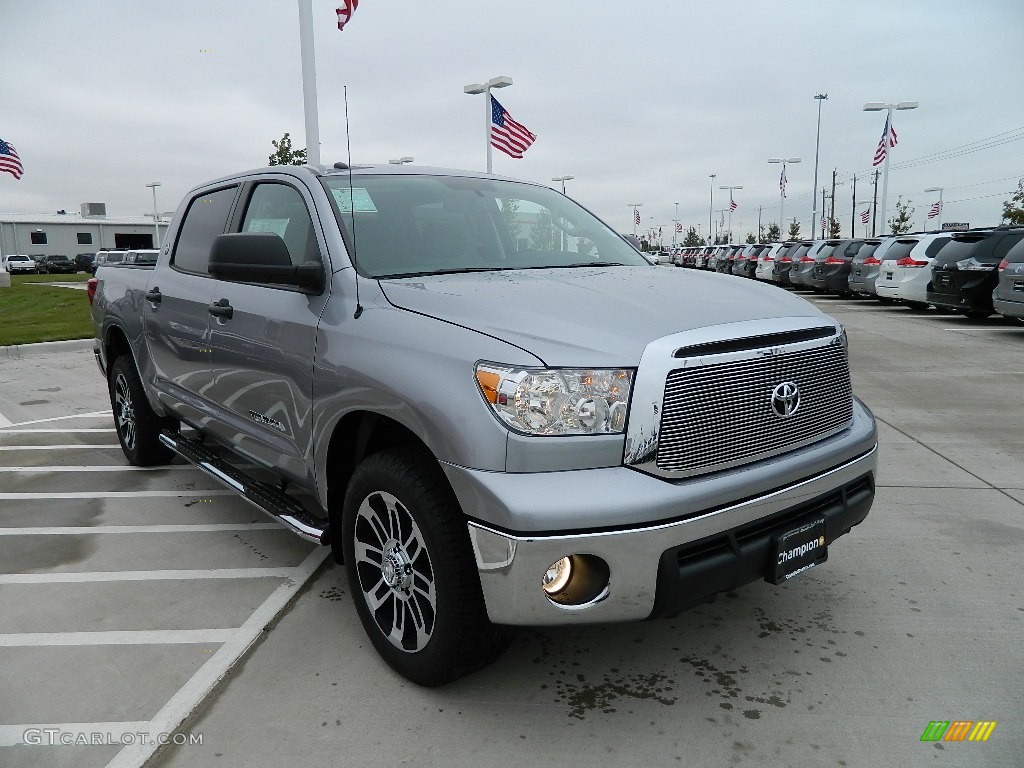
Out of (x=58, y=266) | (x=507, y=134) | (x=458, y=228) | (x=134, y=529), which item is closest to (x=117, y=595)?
(x=134, y=529)

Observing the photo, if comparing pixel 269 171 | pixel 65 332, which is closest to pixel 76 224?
pixel 65 332

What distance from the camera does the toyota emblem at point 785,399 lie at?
8.74 ft

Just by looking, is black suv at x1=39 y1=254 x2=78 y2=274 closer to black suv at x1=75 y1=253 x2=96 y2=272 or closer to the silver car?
black suv at x1=75 y1=253 x2=96 y2=272

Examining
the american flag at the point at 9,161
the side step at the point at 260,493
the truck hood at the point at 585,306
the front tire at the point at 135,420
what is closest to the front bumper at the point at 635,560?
the truck hood at the point at 585,306

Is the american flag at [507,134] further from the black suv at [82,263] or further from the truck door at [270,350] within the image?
the black suv at [82,263]

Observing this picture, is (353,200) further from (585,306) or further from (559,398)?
(559,398)

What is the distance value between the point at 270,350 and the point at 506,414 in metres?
1.49

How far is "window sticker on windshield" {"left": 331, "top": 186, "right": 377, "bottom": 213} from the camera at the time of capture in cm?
338

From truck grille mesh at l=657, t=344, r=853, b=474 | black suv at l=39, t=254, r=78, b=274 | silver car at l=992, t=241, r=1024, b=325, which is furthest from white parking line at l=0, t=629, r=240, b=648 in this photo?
black suv at l=39, t=254, r=78, b=274

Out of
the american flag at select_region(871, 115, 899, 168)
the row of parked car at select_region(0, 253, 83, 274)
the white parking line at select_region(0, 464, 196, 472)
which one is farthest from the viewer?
the row of parked car at select_region(0, 253, 83, 274)

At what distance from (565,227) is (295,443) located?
174 centimetres

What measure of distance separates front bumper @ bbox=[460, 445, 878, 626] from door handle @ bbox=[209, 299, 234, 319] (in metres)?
1.94

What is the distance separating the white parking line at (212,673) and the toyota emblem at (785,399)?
216cm

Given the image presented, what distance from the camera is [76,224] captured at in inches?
2970
